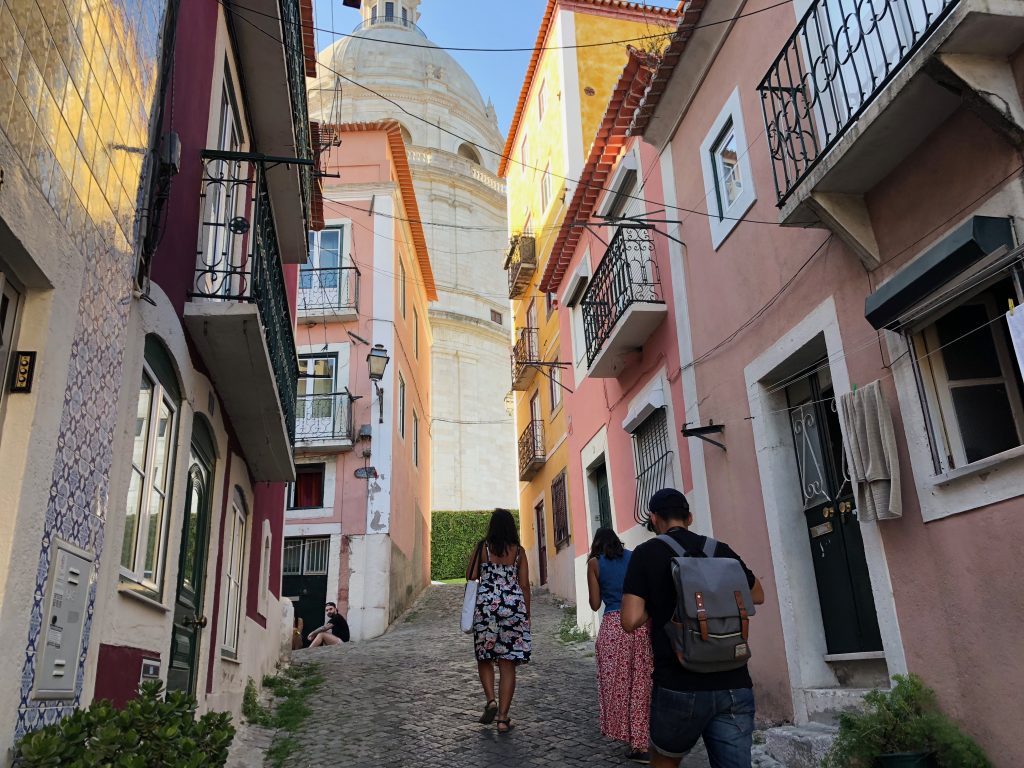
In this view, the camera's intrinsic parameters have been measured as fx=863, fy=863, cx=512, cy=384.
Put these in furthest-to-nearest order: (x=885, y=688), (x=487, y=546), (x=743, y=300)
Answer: (x=743, y=300) → (x=487, y=546) → (x=885, y=688)

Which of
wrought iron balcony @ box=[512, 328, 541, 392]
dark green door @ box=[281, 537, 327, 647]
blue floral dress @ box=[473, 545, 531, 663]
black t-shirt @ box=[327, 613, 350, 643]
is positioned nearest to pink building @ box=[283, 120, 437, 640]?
dark green door @ box=[281, 537, 327, 647]

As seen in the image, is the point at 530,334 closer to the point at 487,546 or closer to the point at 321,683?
the point at 321,683

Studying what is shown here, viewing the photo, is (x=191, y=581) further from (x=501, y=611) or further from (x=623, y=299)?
(x=623, y=299)

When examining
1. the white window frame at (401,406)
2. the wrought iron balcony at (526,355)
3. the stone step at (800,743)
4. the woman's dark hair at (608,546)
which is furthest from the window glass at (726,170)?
the white window frame at (401,406)

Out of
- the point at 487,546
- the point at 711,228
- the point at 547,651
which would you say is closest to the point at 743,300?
the point at 711,228

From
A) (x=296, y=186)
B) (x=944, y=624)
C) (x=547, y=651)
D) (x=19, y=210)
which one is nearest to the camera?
(x=19, y=210)

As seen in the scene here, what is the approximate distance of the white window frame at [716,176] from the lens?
785cm

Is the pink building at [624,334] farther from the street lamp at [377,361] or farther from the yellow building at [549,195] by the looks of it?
the street lamp at [377,361]

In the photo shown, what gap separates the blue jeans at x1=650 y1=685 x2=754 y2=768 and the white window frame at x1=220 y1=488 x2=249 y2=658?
5.03m

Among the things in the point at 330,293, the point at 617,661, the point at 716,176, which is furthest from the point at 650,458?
the point at 330,293

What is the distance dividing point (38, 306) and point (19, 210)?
446mm

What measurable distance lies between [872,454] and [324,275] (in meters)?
15.7

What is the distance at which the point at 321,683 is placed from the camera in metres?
10.2

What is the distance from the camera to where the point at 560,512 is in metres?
19.0
